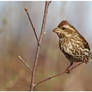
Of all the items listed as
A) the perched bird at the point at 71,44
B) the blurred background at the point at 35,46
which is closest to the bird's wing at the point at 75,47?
the perched bird at the point at 71,44

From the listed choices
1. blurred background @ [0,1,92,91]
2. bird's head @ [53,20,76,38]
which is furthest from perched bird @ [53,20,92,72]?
blurred background @ [0,1,92,91]

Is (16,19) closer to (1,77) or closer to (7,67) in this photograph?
(7,67)

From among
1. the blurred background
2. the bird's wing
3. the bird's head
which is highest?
the bird's head

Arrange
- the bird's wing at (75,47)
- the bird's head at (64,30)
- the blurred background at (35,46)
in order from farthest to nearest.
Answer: the blurred background at (35,46)
the bird's wing at (75,47)
the bird's head at (64,30)

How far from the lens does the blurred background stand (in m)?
5.27

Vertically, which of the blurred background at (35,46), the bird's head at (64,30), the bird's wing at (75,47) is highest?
the bird's head at (64,30)

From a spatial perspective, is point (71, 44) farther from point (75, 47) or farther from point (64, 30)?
point (64, 30)

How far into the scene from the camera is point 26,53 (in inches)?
275

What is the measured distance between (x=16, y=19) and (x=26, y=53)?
779 mm

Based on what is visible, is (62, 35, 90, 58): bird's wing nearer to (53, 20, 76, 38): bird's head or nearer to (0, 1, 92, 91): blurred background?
(53, 20, 76, 38): bird's head

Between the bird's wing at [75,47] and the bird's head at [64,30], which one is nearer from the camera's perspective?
the bird's head at [64,30]

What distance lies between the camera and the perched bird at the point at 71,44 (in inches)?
139

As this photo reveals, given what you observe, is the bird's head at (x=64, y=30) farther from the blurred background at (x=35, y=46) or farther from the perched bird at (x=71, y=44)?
the blurred background at (x=35, y=46)

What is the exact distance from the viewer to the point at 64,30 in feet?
12.0
